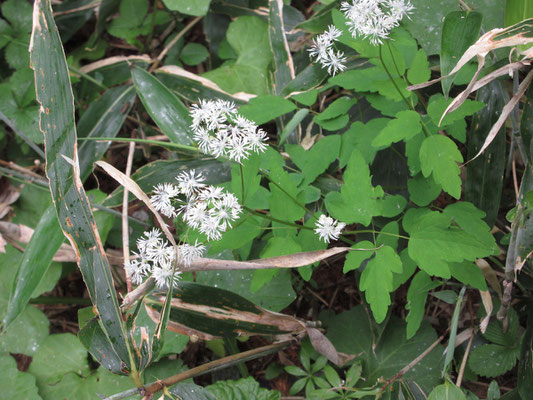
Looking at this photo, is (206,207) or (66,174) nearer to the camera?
(206,207)

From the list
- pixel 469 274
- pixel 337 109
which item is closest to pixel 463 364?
pixel 469 274

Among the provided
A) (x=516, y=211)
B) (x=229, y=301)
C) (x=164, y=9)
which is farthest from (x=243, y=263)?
(x=164, y=9)

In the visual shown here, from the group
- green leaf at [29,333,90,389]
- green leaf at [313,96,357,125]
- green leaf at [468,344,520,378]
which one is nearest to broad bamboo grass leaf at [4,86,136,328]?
green leaf at [29,333,90,389]

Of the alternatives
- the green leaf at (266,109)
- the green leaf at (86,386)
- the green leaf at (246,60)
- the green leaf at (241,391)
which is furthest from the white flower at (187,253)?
the green leaf at (246,60)

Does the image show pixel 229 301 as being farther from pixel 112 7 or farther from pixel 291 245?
pixel 112 7

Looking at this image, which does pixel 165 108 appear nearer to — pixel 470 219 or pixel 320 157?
pixel 320 157

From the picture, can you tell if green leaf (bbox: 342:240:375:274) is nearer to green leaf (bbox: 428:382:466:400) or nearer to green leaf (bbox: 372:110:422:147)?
green leaf (bbox: 372:110:422:147)
